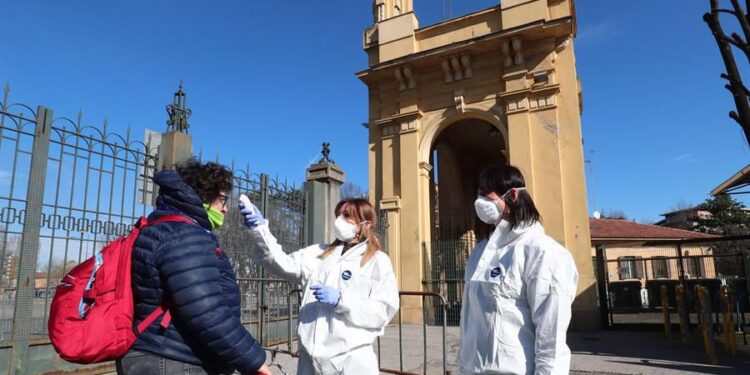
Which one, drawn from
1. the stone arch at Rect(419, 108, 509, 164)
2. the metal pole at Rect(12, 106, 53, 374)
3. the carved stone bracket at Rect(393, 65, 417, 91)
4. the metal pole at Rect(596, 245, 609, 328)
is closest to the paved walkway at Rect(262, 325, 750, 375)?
the metal pole at Rect(596, 245, 609, 328)

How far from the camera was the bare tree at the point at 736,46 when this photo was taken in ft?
16.2

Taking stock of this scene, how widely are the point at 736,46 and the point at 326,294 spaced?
5314 millimetres

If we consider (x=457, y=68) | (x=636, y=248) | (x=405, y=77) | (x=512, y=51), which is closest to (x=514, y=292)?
(x=512, y=51)

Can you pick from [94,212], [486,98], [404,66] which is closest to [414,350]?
[94,212]

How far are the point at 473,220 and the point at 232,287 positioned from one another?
16311mm

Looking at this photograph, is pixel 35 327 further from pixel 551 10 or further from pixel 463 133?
pixel 463 133

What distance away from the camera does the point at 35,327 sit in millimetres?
5441

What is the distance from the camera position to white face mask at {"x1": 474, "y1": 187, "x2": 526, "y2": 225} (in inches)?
91.0

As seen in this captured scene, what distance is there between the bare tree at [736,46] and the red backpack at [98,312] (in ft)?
19.1

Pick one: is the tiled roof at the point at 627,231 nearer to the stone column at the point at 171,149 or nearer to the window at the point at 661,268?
the window at the point at 661,268

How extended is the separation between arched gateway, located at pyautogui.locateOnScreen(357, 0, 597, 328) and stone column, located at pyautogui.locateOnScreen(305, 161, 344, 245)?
4286mm

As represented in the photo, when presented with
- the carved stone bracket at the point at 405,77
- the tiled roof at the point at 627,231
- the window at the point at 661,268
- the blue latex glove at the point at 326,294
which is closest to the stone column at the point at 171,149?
the blue latex glove at the point at 326,294

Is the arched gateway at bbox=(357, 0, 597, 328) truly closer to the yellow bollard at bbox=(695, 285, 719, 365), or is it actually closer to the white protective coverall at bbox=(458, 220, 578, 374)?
the yellow bollard at bbox=(695, 285, 719, 365)

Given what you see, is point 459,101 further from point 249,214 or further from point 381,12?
point 249,214
